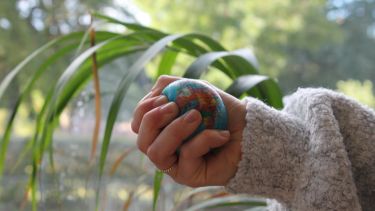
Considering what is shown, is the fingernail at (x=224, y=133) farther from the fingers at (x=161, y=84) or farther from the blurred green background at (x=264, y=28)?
the blurred green background at (x=264, y=28)

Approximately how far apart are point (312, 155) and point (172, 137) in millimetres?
121

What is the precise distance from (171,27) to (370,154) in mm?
1391

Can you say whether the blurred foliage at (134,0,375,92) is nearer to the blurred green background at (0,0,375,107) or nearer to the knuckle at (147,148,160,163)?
the blurred green background at (0,0,375,107)

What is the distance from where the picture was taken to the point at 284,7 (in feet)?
5.79

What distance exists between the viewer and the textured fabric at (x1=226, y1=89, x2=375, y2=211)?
0.38 m

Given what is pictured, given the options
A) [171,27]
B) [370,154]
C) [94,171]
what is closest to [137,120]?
[370,154]

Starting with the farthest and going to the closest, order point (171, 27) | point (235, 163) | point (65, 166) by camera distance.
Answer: point (171, 27)
point (65, 166)
point (235, 163)

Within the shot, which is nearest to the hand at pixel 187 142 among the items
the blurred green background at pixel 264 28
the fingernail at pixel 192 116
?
the fingernail at pixel 192 116

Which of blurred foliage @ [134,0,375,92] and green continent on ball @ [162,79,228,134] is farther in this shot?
blurred foliage @ [134,0,375,92]

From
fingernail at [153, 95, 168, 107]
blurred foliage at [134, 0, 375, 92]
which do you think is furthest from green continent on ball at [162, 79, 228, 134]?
blurred foliage at [134, 0, 375, 92]

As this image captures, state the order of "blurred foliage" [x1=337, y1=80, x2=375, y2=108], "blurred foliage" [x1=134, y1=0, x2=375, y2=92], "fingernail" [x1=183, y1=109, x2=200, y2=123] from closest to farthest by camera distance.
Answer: "fingernail" [x1=183, y1=109, x2=200, y2=123] < "blurred foliage" [x1=337, y1=80, x2=375, y2=108] < "blurred foliage" [x1=134, y1=0, x2=375, y2=92]

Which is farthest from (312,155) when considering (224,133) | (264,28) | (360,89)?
(264,28)

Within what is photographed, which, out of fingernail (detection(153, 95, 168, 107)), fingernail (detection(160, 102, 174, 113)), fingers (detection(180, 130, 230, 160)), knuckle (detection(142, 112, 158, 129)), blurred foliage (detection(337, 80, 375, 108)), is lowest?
fingers (detection(180, 130, 230, 160))

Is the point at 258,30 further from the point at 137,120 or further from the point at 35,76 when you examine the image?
the point at 137,120
